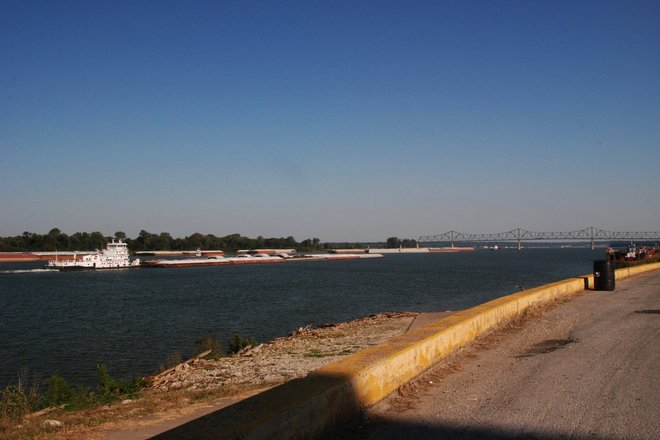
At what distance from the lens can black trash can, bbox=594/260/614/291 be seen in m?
18.6

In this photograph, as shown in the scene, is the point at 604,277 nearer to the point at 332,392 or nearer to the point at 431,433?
the point at 431,433

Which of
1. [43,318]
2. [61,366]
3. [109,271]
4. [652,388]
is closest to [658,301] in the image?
[652,388]

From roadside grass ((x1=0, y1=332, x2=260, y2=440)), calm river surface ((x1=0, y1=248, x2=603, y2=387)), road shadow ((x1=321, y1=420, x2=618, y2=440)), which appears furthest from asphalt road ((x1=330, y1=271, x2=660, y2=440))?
calm river surface ((x1=0, y1=248, x2=603, y2=387))

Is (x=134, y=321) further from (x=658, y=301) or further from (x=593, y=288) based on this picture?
(x=658, y=301)

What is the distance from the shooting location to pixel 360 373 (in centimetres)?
568

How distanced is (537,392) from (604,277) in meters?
13.8

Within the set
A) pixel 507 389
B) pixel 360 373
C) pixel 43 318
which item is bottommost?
pixel 43 318

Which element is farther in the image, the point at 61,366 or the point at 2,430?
the point at 61,366

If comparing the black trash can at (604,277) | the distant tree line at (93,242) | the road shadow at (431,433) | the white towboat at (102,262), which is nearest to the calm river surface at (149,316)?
the black trash can at (604,277)

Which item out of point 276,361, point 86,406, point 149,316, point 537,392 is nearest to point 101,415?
point 86,406

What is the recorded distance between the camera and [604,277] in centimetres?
1866

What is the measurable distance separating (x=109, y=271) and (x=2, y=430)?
86.8m

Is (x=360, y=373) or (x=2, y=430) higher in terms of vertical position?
(x=360, y=373)

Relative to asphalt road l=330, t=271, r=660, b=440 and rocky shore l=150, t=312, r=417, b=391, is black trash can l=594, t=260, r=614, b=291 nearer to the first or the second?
rocky shore l=150, t=312, r=417, b=391
